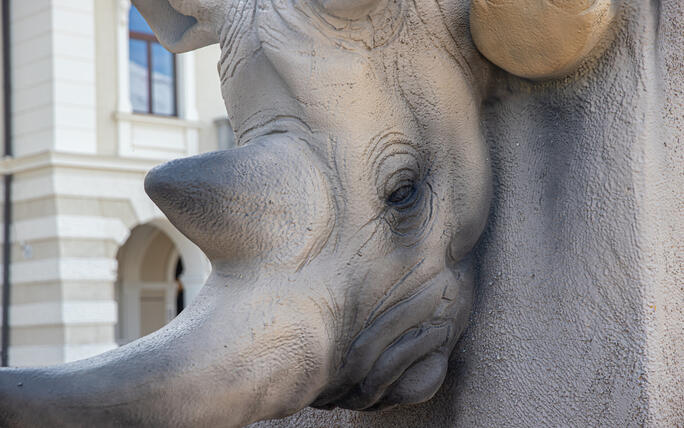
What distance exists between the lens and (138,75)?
6.93 meters

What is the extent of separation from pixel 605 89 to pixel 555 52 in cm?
5

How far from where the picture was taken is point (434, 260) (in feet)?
1.79

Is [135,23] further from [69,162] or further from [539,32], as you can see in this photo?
[539,32]

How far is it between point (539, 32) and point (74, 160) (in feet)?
20.3

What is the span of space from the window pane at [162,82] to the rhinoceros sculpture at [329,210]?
6.66m

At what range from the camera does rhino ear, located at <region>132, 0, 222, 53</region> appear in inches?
23.5

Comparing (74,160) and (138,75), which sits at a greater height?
(138,75)

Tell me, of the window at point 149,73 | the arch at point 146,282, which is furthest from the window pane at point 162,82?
the arch at point 146,282

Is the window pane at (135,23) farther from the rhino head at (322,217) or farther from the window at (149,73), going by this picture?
the rhino head at (322,217)

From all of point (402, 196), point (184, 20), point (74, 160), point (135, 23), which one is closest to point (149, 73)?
point (135, 23)

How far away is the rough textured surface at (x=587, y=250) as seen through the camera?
20.8 inches

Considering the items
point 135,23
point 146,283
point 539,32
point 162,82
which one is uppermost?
point 135,23

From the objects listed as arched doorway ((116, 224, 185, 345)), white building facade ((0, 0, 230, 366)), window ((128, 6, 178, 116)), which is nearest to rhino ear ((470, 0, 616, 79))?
white building facade ((0, 0, 230, 366))

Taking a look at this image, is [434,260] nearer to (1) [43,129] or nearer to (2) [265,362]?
(2) [265,362]
